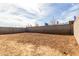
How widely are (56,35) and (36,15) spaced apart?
1.20 ft

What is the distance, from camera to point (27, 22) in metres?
2.09

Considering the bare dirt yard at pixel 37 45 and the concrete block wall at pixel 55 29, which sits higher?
the concrete block wall at pixel 55 29

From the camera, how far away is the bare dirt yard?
6.63 ft

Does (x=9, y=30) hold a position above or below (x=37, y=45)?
above

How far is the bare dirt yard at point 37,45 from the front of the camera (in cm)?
202

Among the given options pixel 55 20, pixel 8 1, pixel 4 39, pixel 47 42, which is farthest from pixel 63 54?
pixel 8 1

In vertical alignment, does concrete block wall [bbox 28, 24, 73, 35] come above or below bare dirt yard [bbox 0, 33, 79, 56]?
above

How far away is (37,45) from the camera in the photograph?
6.72 ft

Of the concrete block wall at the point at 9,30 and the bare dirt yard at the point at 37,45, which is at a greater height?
the concrete block wall at the point at 9,30

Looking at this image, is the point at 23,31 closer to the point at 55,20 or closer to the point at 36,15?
the point at 36,15

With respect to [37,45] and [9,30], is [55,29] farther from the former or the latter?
[9,30]

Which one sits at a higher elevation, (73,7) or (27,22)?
(73,7)

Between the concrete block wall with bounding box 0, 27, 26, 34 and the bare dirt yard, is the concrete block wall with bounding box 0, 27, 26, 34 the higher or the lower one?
the higher one

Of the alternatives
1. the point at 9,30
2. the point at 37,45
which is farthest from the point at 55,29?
the point at 9,30
